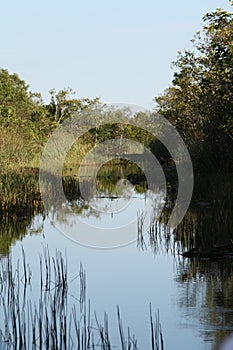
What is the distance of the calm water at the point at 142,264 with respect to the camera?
4.92 meters

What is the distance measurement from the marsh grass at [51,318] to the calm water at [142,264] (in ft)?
0.35

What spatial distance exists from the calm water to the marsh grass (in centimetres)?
11

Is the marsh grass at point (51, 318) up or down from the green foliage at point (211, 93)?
down

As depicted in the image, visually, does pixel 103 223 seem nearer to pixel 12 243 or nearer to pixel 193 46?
pixel 12 243

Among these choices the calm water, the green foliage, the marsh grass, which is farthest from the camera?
the green foliage

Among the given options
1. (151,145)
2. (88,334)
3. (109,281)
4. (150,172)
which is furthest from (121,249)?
(151,145)

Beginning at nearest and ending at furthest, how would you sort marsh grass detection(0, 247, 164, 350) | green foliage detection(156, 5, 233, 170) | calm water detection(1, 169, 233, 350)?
1. marsh grass detection(0, 247, 164, 350)
2. calm water detection(1, 169, 233, 350)
3. green foliage detection(156, 5, 233, 170)

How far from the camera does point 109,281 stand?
6.46 m

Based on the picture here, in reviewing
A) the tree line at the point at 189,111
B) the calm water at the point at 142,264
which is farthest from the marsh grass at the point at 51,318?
the tree line at the point at 189,111

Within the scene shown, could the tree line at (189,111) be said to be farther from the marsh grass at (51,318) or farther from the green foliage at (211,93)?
the marsh grass at (51,318)

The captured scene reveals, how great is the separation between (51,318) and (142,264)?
2.60 meters

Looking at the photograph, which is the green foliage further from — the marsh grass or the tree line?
the marsh grass

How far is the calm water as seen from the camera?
16.1ft

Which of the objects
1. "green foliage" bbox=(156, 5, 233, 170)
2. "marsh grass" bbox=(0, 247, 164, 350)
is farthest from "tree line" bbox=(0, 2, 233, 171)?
"marsh grass" bbox=(0, 247, 164, 350)
